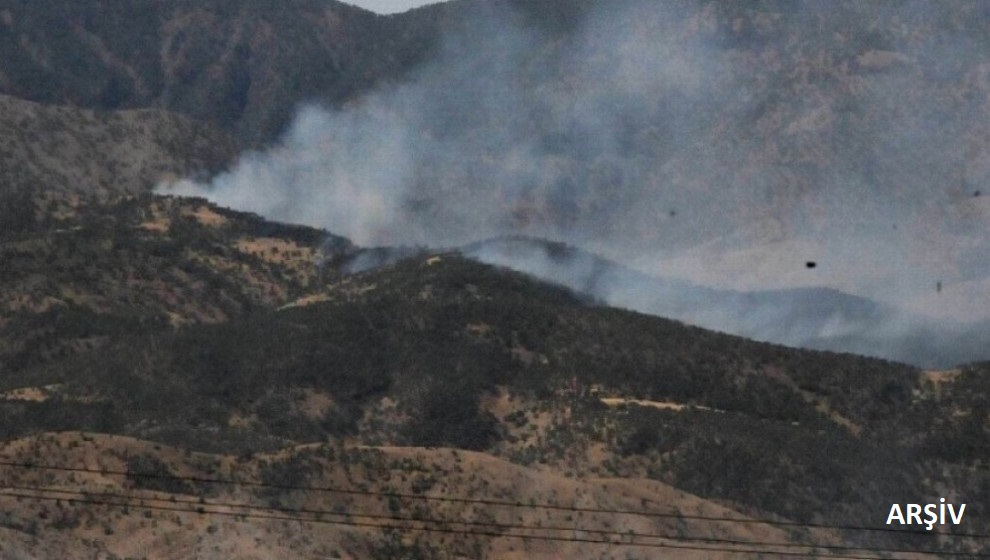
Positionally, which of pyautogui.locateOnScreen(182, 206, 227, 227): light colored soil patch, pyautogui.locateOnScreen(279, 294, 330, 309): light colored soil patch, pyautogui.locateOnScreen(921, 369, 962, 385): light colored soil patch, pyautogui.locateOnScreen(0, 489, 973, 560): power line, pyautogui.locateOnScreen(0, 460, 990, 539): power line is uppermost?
pyautogui.locateOnScreen(182, 206, 227, 227): light colored soil patch

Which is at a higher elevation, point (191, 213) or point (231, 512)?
point (191, 213)

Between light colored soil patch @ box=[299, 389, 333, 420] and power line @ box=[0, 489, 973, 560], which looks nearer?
power line @ box=[0, 489, 973, 560]

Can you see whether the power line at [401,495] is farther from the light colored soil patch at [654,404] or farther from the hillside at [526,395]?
the light colored soil patch at [654,404]

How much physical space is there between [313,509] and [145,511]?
8928mm

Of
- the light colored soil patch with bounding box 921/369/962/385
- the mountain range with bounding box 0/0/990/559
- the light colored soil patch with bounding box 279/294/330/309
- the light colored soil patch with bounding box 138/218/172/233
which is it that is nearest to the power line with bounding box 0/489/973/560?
the mountain range with bounding box 0/0/990/559

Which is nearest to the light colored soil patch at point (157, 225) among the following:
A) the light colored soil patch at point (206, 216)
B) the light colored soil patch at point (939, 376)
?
the light colored soil patch at point (206, 216)

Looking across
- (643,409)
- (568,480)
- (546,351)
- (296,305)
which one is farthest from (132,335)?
(568,480)

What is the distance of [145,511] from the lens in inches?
3745

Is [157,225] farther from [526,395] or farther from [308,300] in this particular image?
[526,395]

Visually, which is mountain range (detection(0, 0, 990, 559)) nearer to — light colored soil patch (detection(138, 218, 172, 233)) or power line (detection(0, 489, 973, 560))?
power line (detection(0, 489, 973, 560))

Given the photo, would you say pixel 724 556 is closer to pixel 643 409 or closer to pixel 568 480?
pixel 568 480

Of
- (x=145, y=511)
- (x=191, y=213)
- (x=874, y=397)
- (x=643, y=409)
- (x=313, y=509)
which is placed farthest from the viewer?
(x=191, y=213)

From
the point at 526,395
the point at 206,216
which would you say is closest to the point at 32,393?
the point at 526,395

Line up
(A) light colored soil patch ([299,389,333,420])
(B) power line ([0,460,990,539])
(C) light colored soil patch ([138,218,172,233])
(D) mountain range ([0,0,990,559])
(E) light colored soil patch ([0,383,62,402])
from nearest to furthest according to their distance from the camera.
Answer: (D) mountain range ([0,0,990,559]) < (B) power line ([0,460,990,539]) < (E) light colored soil patch ([0,383,62,402]) < (A) light colored soil patch ([299,389,333,420]) < (C) light colored soil patch ([138,218,172,233])
